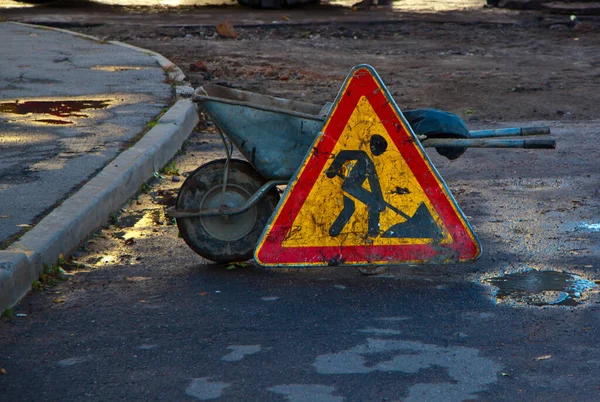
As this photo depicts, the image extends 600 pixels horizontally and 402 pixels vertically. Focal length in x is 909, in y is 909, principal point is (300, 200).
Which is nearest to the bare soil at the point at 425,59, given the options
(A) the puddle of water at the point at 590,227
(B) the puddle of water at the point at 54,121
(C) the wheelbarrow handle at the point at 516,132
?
(B) the puddle of water at the point at 54,121

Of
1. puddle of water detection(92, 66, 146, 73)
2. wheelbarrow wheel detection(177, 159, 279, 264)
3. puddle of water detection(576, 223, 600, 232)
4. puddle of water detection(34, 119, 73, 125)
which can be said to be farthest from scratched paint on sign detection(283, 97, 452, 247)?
puddle of water detection(92, 66, 146, 73)

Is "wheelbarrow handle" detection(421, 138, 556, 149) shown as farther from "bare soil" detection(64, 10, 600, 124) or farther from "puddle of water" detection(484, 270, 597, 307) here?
"bare soil" detection(64, 10, 600, 124)

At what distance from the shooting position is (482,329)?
392 cm

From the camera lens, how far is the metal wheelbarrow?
446cm

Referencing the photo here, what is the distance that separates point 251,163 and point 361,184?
573 millimetres

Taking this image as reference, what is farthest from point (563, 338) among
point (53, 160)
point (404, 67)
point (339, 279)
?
point (404, 67)

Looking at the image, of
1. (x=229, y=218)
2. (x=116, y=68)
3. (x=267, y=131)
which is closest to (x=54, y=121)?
(x=116, y=68)

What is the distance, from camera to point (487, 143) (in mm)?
4391

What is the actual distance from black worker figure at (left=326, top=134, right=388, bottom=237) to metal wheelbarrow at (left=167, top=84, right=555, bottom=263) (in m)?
0.20

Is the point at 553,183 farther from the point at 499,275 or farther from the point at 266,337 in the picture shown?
the point at 266,337

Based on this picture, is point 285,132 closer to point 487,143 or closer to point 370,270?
point 370,270

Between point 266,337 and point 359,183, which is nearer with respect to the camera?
point 266,337

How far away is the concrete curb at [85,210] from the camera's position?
4289 millimetres

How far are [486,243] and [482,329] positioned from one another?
4.28 feet
